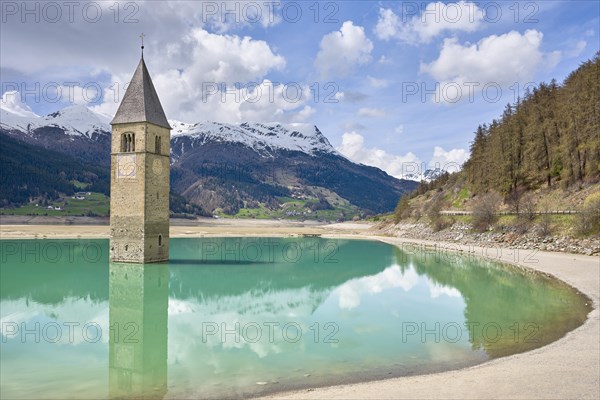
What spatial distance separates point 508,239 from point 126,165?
50.1 meters

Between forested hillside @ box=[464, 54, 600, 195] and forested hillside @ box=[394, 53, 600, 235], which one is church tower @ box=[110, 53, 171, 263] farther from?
forested hillside @ box=[464, 54, 600, 195]

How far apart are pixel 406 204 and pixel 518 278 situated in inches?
2986

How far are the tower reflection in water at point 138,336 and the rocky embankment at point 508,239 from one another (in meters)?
43.0

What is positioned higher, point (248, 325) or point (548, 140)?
point (548, 140)

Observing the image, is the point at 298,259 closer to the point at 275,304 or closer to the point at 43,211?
the point at 275,304

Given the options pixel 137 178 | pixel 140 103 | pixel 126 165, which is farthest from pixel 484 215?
pixel 126 165

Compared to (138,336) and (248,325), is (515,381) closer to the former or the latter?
(248,325)

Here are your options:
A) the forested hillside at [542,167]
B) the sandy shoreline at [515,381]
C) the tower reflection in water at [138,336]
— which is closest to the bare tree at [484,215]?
the forested hillside at [542,167]

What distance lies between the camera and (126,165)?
47938mm

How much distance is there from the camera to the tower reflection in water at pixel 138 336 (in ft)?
47.1

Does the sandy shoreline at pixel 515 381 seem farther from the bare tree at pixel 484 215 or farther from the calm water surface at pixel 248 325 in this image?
the bare tree at pixel 484 215

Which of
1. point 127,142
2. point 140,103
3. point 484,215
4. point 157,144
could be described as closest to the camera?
point 140,103

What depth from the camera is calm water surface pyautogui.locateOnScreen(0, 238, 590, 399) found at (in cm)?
1507

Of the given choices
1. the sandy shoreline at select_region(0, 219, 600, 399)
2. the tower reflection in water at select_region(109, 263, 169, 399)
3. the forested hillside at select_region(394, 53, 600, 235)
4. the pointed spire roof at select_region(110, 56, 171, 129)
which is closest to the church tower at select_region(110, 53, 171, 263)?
the pointed spire roof at select_region(110, 56, 171, 129)
